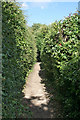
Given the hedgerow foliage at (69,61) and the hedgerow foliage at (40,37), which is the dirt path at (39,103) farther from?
the hedgerow foliage at (40,37)

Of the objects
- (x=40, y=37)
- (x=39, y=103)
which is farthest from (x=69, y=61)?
(x=40, y=37)

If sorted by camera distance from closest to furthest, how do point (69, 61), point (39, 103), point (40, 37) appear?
point (69, 61), point (39, 103), point (40, 37)

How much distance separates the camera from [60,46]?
12.4 feet

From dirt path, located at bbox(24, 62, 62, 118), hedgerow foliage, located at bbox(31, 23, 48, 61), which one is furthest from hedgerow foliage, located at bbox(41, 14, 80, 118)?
hedgerow foliage, located at bbox(31, 23, 48, 61)

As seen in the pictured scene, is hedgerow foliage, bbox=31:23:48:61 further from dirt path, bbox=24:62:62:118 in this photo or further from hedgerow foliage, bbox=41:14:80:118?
hedgerow foliage, bbox=41:14:80:118

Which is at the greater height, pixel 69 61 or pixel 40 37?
pixel 40 37

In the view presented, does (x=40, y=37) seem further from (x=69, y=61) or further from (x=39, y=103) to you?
(x=69, y=61)

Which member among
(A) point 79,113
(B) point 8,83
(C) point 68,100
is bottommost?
(A) point 79,113

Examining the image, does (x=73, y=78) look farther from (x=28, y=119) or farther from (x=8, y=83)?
(x=28, y=119)

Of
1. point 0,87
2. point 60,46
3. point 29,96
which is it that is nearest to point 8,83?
point 0,87

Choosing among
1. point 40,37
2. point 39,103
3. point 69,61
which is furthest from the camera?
point 40,37

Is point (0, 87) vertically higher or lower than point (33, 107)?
higher

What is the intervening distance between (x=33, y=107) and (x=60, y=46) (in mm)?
2246

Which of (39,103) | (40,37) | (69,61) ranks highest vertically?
(40,37)
